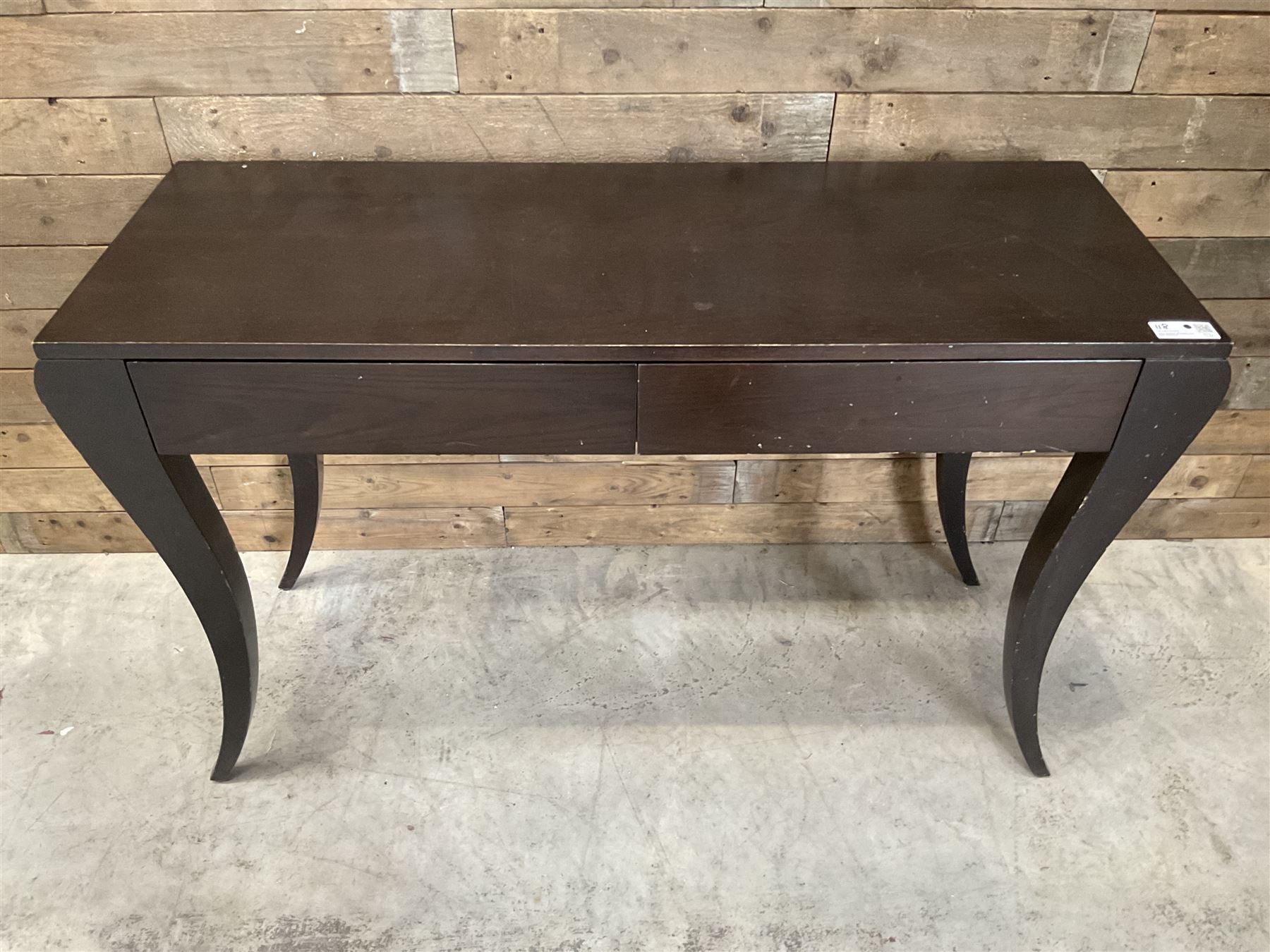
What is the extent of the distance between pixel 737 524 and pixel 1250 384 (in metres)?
0.94

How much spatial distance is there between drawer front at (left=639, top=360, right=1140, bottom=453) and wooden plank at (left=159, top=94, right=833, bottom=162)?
52 centimetres

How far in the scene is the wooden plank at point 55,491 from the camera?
184cm

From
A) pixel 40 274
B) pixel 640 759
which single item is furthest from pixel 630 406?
pixel 40 274

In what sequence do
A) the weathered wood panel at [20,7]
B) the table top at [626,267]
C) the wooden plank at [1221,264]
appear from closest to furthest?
the table top at [626,267], the weathered wood panel at [20,7], the wooden plank at [1221,264]

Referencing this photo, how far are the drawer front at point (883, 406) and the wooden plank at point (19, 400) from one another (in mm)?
1172

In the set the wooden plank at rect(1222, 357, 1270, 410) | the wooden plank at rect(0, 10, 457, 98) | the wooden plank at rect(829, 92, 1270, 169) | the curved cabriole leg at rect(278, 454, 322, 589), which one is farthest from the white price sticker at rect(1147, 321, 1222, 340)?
the curved cabriole leg at rect(278, 454, 322, 589)

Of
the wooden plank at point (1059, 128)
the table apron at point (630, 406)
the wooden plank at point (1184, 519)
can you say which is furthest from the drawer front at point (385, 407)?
the wooden plank at point (1184, 519)

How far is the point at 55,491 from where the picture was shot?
1866 millimetres

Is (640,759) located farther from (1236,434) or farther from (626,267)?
(1236,434)

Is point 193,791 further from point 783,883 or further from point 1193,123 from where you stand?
point 1193,123

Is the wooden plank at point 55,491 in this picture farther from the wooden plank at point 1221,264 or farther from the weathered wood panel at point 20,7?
the wooden plank at point 1221,264

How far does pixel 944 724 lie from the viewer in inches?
65.9

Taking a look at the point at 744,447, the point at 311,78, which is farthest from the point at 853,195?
the point at 311,78

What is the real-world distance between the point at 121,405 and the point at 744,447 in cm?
70
